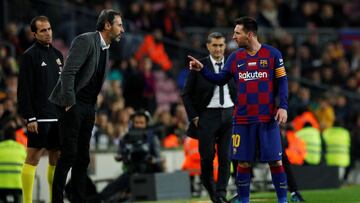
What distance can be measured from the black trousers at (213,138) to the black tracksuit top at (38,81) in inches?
96.3

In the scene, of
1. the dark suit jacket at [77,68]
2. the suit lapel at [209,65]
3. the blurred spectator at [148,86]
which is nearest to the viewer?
the dark suit jacket at [77,68]

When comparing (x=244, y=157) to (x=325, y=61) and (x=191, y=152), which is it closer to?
(x=191, y=152)

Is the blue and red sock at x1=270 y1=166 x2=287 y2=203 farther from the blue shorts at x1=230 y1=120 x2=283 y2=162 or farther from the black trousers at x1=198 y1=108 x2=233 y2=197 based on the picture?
the black trousers at x1=198 y1=108 x2=233 y2=197

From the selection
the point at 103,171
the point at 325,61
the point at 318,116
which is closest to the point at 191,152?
the point at 103,171

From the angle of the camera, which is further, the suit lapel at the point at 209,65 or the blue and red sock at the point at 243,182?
the suit lapel at the point at 209,65

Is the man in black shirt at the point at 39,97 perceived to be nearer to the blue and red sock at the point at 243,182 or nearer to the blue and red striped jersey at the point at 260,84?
the blue and red striped jersey at the point at 260,84

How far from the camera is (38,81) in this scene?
13.1 metres

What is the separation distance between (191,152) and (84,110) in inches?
301

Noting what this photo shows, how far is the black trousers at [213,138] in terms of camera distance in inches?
579

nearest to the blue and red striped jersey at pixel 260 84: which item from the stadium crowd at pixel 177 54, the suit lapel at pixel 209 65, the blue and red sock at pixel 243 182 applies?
the blue and red sock at pixel 243 182

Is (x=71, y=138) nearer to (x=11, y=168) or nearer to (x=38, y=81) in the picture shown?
(x=38, y=81)

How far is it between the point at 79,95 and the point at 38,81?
0.97 m

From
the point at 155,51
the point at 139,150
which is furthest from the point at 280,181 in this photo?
the point at 155,51

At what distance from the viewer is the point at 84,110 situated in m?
12.3
